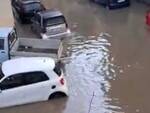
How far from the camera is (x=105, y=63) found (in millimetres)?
20500

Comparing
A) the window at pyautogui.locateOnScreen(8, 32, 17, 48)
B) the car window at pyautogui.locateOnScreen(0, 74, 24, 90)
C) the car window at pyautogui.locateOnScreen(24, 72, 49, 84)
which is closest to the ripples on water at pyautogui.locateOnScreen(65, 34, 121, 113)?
the car window at pyautogui.locateOnScreen(24, 72, 49, 84)

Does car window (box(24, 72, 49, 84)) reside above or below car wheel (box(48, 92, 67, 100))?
above

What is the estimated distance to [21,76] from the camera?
1666 cm

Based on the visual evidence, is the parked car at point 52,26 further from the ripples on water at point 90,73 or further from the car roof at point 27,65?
the car roof at point 27,65

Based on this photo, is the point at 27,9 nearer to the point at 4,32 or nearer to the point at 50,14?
the point at 50,14

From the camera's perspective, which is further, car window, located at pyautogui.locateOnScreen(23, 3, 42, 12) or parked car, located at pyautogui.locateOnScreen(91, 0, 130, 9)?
parked car, located at pyautogui.locateOnScreen(91, 0, 130, 9)

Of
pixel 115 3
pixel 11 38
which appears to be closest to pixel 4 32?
pixel 11 38

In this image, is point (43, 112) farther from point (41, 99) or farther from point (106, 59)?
point (106, 59)

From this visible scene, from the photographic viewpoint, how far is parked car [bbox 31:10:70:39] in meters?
23.9

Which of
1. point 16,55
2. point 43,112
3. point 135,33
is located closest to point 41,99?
point 43,112

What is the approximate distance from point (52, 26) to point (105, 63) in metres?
4.71

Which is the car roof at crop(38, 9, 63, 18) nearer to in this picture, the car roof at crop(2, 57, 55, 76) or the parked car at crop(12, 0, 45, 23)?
the parked car at crop(12, 0, 45, 23)

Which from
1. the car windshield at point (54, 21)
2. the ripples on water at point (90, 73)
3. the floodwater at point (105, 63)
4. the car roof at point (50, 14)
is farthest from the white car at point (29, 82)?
the car roof at point (50, 14)

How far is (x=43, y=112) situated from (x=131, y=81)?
4177mm
